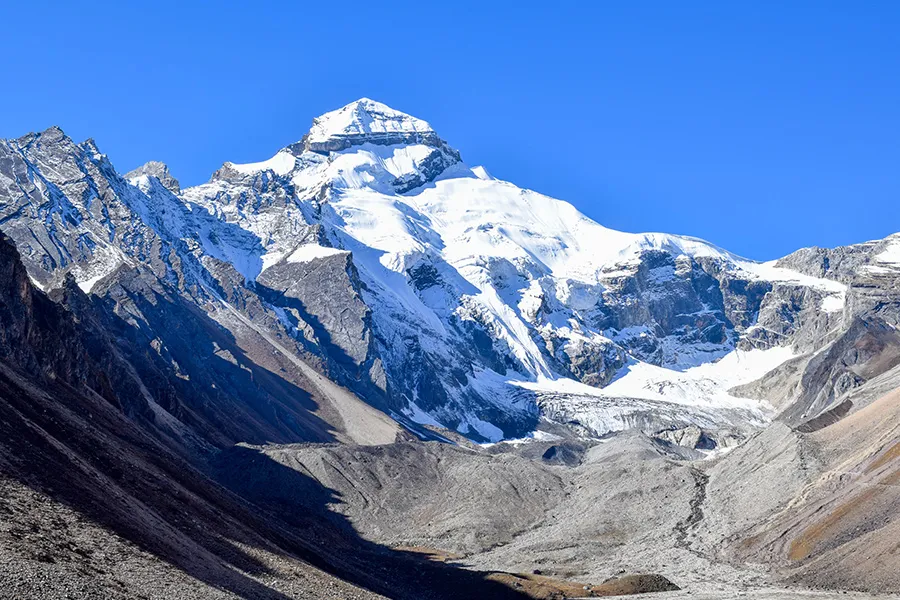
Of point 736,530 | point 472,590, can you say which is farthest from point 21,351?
point 736,530

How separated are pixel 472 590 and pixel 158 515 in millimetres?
39729

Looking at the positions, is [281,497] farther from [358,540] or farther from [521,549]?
[521,549]

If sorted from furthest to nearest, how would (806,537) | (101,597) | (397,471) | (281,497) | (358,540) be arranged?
(397,471), (281,497), (358,540), (806,537), (101,597)

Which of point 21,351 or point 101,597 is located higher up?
point 21,351

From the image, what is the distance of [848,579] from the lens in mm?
115250

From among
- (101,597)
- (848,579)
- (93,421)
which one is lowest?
(101,597)

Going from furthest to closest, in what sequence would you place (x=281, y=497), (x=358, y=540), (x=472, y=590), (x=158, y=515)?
(x=281, y=497)
(x=358, y=540)
(x=472, y=590)
(x=158, y=515)

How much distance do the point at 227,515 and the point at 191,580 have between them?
36920mm

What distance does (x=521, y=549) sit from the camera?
508 ft

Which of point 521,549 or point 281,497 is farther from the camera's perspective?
point 281,497

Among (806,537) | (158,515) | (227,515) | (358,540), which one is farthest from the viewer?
(358,540)

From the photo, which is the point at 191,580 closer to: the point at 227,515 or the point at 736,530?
the point at 227,515

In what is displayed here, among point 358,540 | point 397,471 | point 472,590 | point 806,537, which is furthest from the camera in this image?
point 397,471

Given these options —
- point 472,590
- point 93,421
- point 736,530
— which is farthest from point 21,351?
point 736,530
